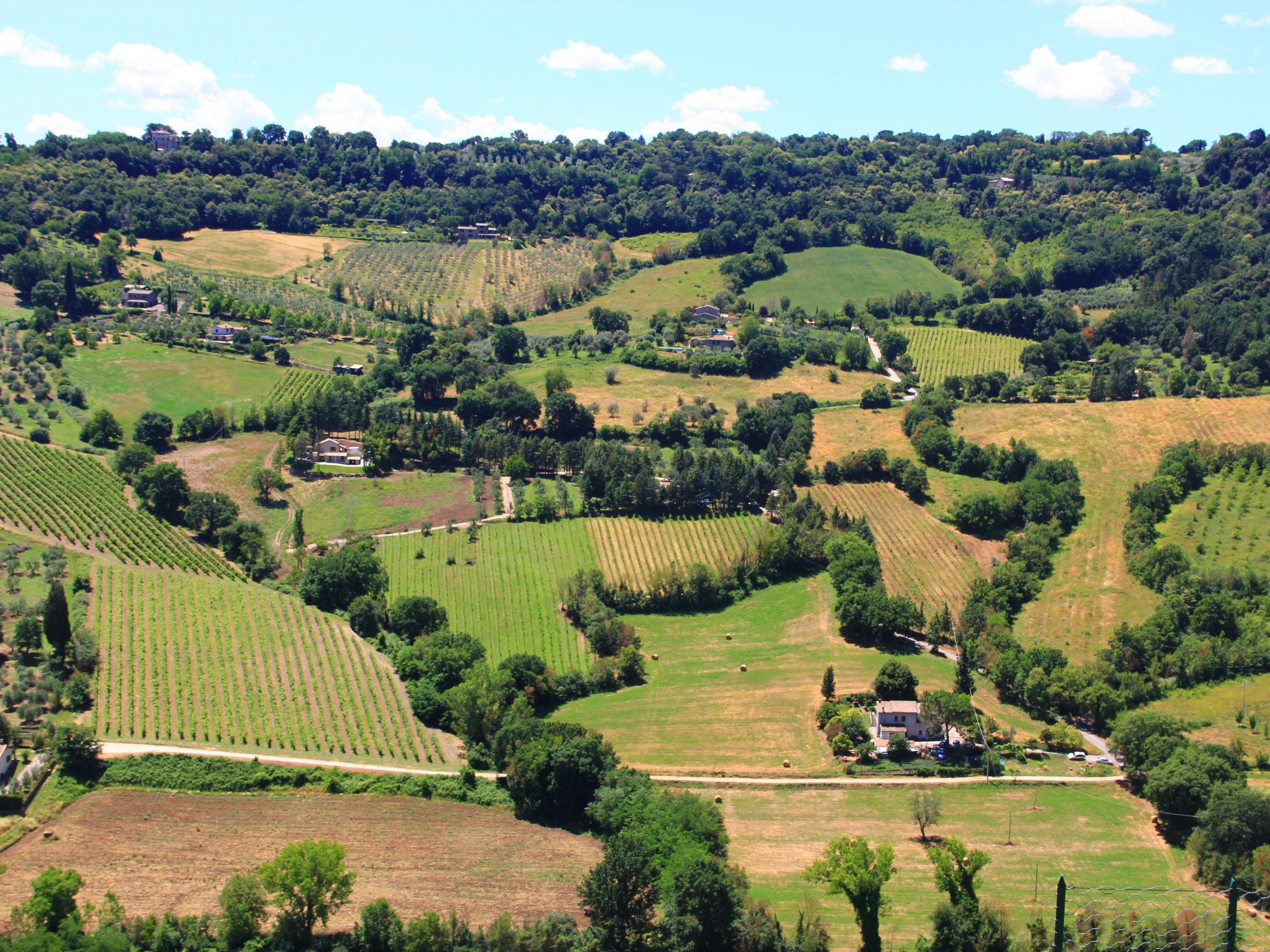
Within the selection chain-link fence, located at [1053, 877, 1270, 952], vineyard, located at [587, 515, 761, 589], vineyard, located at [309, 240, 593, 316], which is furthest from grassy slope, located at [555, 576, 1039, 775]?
vineyard, located at [309, 240, 593, 316]

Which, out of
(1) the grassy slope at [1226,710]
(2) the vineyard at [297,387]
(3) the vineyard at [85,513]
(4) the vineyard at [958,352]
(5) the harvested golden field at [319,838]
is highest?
(4) the vineyard at [958,352]

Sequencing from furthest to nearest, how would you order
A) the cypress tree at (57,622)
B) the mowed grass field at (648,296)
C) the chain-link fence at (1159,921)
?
the mowed grass field at (648,296) < the cypress tree at (57,622) < the chain-link fence at (1159,921)

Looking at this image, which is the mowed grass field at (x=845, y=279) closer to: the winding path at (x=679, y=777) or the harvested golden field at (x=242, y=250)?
the harvested golden field at (x=242, y=250)

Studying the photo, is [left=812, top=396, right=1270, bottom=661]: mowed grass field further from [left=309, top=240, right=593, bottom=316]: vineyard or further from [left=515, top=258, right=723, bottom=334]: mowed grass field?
[left=309, top=240, right=593, bottom=316]: vineyard

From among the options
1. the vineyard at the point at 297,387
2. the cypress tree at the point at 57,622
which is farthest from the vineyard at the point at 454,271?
the cypress tree at the point at 57,622

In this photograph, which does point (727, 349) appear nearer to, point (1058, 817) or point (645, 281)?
point (645, 281)

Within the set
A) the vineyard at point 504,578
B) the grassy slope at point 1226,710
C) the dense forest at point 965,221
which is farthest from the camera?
the dense forest at point 965,221

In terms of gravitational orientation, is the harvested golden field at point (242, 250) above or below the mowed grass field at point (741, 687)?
above
